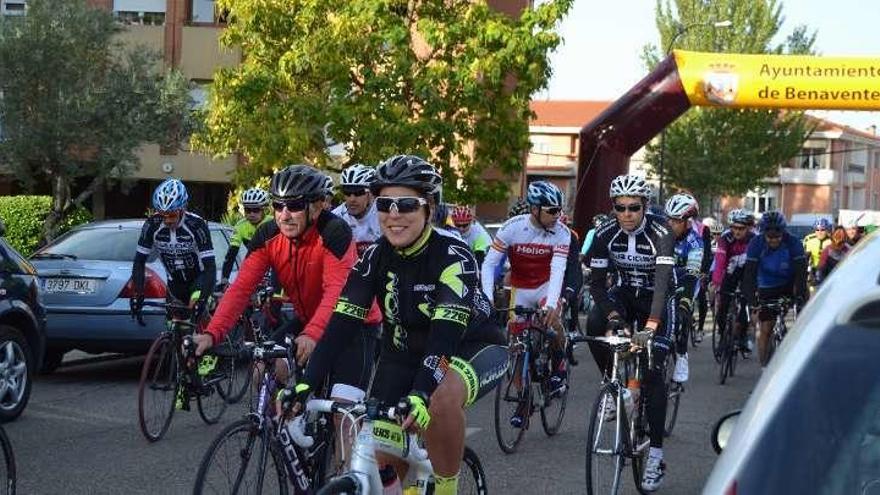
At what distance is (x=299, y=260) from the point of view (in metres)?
7.02

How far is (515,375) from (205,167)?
2934cm

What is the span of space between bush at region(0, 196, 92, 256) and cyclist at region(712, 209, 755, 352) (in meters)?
12.8

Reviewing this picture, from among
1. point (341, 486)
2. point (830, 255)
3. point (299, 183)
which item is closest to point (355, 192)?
point (299, 183)

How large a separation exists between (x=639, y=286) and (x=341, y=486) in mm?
4551

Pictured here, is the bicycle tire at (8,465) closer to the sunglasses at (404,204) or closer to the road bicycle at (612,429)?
the sunglasses at (404,204)

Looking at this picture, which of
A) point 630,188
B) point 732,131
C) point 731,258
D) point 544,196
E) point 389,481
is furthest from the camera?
point 732,131

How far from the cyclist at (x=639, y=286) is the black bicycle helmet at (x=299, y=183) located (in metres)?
2.17

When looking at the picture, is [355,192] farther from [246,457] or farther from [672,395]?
[246,457]

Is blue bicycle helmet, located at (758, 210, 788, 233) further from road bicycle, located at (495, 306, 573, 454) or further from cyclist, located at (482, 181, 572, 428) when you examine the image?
road bicycle, located at (495, 306, 573, 454)

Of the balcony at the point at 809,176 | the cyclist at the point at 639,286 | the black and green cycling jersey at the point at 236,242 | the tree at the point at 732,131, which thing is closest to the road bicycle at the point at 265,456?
the cyclist at the point at 639,286

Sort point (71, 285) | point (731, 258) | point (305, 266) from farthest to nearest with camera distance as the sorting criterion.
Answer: point (731, 258) → point (71, 285) → point (305, 266)

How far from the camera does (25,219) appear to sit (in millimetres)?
24062

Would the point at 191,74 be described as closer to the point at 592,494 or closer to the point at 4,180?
the point at 4,180

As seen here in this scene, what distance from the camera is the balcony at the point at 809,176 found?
9538 centimetres
